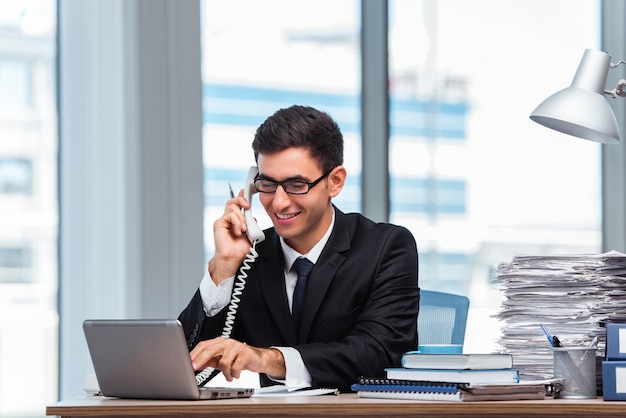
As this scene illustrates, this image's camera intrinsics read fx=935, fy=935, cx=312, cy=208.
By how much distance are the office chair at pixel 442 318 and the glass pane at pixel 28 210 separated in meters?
1.73

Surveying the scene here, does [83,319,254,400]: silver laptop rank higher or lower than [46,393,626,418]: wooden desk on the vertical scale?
higher

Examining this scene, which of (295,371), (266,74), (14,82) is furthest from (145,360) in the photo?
(266,74)

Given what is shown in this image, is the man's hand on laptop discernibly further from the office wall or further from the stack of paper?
the office wall

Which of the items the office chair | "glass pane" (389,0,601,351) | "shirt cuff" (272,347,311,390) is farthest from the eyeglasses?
"glass pane" (389,0,601,351)

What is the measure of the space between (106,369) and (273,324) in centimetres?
58

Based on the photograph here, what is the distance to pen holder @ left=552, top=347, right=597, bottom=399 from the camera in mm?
1884

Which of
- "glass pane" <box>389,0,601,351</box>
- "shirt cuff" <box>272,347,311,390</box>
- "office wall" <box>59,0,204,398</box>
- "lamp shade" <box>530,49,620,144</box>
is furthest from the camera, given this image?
"glass pane" <box>389,0,601,351</box>

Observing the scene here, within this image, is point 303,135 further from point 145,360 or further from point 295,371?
A: point 145,360

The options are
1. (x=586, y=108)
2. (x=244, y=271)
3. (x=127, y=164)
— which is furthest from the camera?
(x=127, y=164)

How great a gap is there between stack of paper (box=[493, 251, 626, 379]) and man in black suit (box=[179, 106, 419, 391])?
0.91 ft

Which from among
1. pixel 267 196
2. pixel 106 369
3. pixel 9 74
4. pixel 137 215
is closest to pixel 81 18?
pixel 9 74

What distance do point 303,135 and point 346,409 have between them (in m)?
0.81

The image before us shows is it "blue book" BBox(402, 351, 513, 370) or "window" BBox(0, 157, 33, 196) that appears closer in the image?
"blue book" BBox(402, 351, 513, 370)

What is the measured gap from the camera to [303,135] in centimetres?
233
